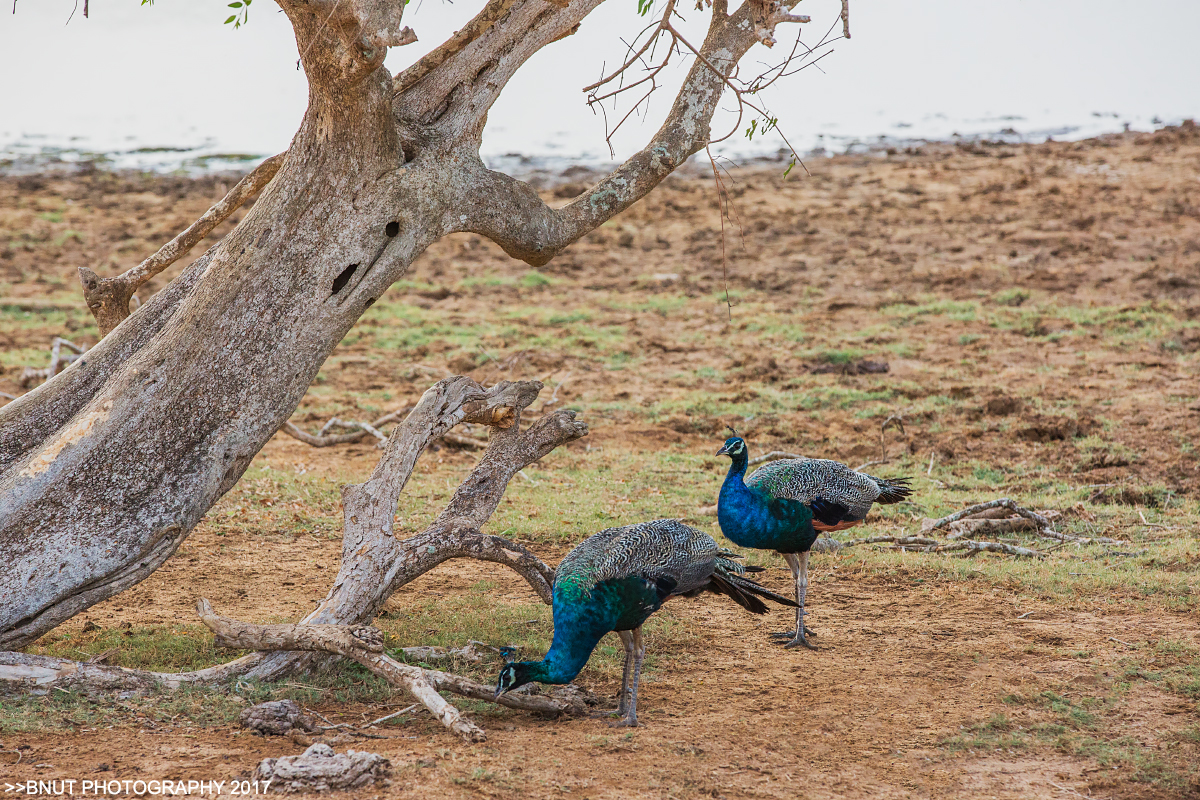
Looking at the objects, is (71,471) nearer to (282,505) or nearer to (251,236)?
(251,236)

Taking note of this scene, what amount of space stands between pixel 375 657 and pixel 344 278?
5.56 ft

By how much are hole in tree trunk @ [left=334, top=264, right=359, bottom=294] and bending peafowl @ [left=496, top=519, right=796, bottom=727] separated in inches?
62.7

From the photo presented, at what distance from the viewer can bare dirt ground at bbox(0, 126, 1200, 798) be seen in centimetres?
390

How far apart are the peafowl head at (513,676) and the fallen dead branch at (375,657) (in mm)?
157

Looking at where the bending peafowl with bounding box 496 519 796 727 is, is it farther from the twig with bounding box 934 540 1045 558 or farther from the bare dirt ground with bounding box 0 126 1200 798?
the twig with bounding box 934 540 1045 558

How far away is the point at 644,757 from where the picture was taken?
3859mm

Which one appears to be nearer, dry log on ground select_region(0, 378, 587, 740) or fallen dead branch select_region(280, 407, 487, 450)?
dry log on ground select_region(0, 378, 587, 740)

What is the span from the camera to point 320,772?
342cm

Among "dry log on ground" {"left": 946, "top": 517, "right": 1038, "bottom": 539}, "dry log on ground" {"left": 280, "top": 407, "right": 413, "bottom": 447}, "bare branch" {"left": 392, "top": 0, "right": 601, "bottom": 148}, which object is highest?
"bare branch" {"left": 392, "top": 0, "right": 601, "bottom": 148}

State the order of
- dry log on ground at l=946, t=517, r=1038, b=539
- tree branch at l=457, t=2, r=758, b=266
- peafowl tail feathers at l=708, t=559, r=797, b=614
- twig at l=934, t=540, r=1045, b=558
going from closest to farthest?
peafowl tail feathers at l=708, t=559, r=797, b=614 → tree branch at l=457, t=2, r=758, b=266 → twig at l=934, t=540, r=1045, b=558 → dry log on ground at l=946, t=517, r=1038, b=539

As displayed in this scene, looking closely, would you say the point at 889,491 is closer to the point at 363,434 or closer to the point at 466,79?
the point at 466,79

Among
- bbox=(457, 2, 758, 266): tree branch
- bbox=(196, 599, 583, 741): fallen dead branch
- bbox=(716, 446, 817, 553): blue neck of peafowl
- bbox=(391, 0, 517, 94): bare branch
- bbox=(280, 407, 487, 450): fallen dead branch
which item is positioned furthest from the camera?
bbox=(280, 407, 487, 450): fallen dead branch

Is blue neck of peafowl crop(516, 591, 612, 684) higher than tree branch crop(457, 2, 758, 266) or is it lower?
lower

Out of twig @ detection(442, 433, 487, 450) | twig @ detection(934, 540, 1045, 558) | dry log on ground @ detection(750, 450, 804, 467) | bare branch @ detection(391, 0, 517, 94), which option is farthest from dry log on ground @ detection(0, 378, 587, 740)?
twig @ detection(442, 433, 487, 450)
